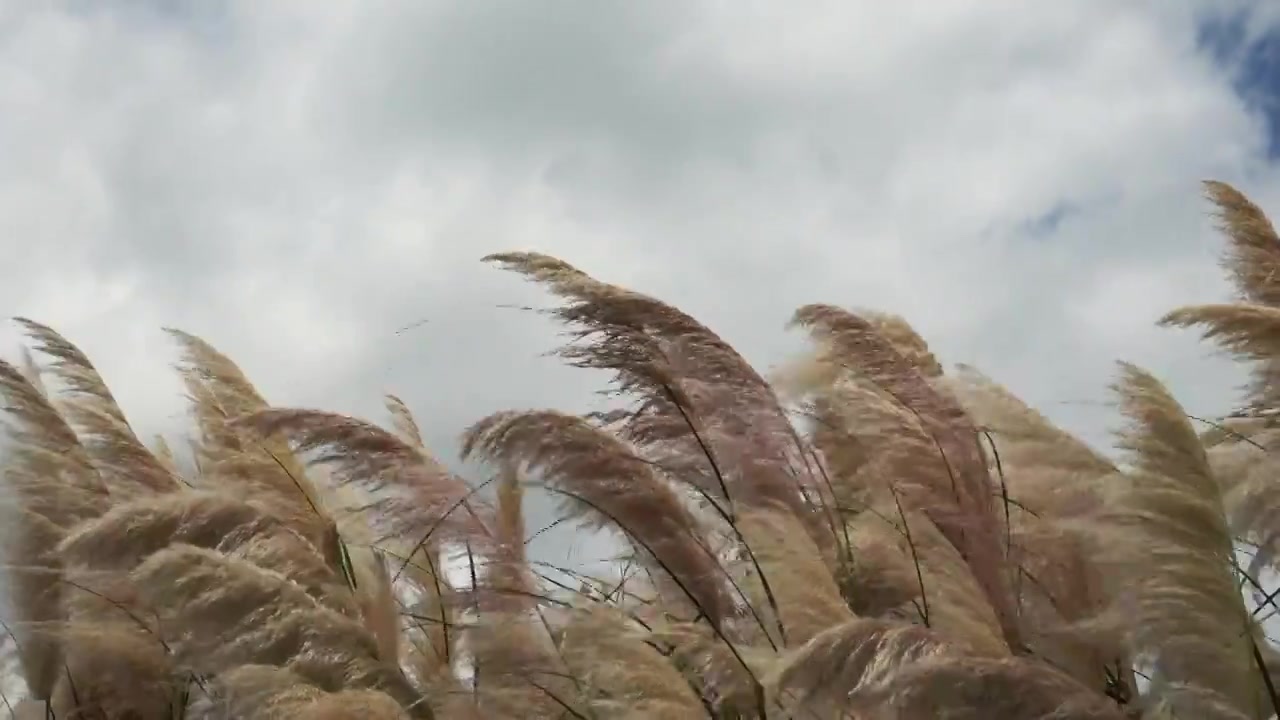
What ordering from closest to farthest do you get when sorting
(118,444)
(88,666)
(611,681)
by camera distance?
1. (611,681)
2. (88,666)
3. (118,444)

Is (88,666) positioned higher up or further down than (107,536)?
further down

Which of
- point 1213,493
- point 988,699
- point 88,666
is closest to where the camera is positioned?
point 988,699

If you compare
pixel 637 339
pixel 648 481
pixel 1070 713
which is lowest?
pixel 1070 713

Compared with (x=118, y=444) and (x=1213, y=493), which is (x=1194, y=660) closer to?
(x=1213, y=493)

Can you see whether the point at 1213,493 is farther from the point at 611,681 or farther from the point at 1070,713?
the point at 611,681

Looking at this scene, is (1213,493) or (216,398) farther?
(216,398)

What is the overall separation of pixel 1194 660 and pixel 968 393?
1038mm

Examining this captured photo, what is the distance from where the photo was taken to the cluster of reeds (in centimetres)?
210

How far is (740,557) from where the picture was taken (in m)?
2.92

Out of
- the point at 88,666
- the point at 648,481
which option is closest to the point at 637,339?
the point at 648,481

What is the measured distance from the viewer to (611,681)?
2.55 m

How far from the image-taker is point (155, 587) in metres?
2.88

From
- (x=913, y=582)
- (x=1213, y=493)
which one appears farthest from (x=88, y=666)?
(x=1213, y=493)

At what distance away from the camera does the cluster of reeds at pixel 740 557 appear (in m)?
2.10
